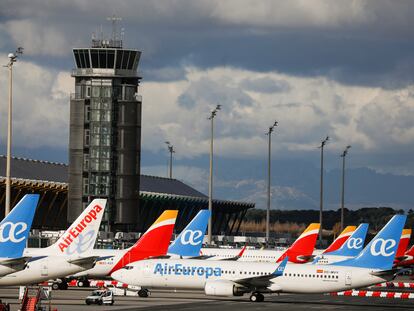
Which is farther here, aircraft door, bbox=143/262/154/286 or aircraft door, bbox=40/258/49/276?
aircraft door, bbox=143/262/154/286

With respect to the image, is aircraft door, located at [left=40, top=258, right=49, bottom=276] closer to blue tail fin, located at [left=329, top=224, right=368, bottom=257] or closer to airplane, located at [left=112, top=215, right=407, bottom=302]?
airplane, located at [left=112, top=215, right=407, bottom=302]

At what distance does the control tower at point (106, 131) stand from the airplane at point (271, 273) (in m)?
90.8

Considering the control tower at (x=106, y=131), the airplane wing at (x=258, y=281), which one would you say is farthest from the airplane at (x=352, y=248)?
the control tower at (x=106, y=131)

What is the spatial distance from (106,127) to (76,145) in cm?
629

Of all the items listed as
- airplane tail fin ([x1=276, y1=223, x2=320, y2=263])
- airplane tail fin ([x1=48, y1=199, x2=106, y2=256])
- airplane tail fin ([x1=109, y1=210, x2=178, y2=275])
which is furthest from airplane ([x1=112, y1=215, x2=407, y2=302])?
airplane tail fin ([x1=276, y1=223, x2=320, y2=263])

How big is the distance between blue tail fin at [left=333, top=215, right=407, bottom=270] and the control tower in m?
95.2

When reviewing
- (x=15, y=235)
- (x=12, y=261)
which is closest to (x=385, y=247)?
(x=15, y=235)

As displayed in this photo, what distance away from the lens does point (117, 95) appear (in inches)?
6978

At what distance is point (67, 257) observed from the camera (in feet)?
245

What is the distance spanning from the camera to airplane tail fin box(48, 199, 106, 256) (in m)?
75.3

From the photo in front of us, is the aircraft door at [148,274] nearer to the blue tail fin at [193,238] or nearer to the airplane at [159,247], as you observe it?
the airplane at [159,247]

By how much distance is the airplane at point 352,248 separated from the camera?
4486 inches

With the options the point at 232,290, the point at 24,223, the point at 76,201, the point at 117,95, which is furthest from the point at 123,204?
the point at 24,223

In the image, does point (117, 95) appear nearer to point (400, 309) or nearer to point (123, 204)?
point (123, 204)
